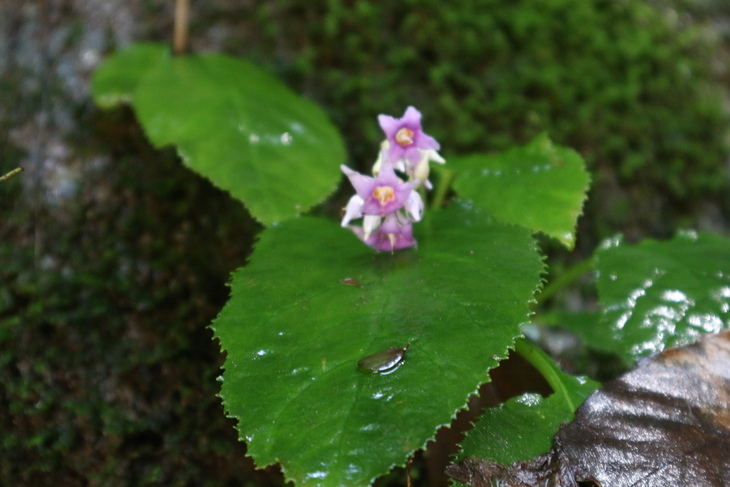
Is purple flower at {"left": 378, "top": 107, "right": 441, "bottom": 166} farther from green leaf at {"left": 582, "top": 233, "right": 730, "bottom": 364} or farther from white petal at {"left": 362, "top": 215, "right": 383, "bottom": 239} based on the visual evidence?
green leaf at {"left": 582, "top": 233, "right": 730, "bottom": 364}

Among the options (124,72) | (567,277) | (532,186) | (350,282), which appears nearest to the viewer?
(350,282)

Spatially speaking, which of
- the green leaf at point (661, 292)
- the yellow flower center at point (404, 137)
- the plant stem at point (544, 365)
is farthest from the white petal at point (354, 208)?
the green leaf at point (661, 292)

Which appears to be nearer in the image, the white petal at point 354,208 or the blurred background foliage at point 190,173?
the white petal at point 354,208

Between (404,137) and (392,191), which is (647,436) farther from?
(404,137)

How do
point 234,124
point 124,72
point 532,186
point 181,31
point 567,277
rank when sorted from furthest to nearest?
1. point 181,31
2. point 124,72
3. point 567,277
4. point 234,124
5. point 532,186

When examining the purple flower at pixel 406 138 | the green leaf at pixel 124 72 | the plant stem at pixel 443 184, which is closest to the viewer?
the purple flower at pixel 406 138

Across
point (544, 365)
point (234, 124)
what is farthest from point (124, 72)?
point (544, 365)

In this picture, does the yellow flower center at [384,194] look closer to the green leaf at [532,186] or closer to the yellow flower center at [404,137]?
the yellow flower center at [404,137]

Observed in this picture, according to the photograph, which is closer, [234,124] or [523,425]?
[523,425]
